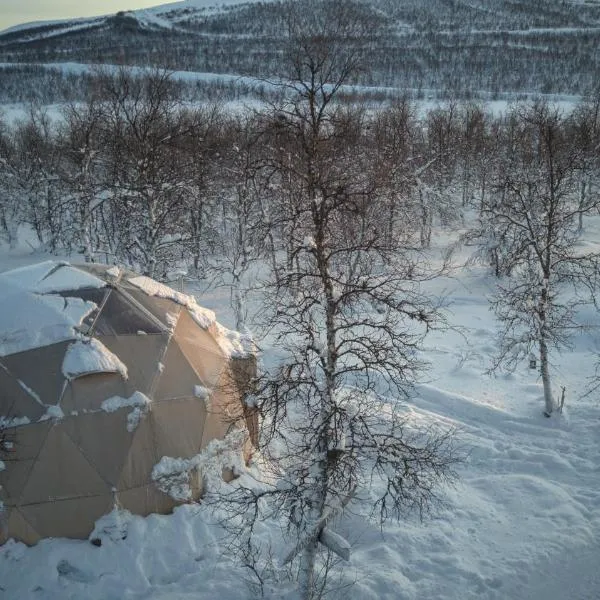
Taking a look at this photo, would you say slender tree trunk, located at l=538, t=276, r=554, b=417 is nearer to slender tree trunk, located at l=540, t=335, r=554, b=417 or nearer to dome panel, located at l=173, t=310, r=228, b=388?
slender tree trunk, located at l=540, t=335, r=554, b=417

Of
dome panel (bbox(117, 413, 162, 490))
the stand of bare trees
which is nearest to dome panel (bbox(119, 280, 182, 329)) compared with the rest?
the stand of bare trees

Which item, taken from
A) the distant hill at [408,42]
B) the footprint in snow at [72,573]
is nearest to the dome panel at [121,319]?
the footprint in snow at [72,573]

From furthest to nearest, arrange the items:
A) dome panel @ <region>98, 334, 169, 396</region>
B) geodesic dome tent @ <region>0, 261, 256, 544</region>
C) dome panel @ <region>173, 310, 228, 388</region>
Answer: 1. dome panel @ <region>173, 310, 228, 388</region>
2. dome panel @ <region>98, 334, 169, 396</region>
3. geodesic dome tent @ <region>0, 261, 256, 544</region>

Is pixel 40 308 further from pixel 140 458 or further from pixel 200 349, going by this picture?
pixel 140 458

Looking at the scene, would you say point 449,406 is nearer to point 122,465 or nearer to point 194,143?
point 122,465

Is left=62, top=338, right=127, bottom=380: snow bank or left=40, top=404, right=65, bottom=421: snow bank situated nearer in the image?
left=40, top=404, right=65, bottom=421: snow bank

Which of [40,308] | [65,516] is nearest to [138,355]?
[40,308]

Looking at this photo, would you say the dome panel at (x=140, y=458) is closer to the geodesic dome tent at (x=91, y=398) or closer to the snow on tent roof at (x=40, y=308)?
the geodesic dome tent at (x=91, y=398)
